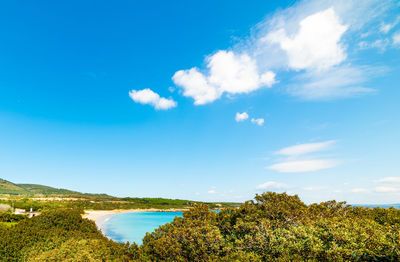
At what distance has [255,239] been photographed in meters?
8.34

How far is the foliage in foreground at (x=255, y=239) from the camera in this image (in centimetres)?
725

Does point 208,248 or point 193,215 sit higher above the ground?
point 193,215

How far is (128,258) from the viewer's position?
9258 millimetres

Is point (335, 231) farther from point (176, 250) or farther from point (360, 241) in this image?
point (176, 250)

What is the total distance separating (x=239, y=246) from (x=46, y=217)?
638 inches

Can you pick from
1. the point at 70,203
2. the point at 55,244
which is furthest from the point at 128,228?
the point at 70,203

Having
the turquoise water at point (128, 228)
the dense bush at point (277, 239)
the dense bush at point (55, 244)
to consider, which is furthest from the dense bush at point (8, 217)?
the dense bush at point (277, 239)

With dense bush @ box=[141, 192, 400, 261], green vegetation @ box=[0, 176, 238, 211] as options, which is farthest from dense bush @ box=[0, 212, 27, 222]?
dense bush @ box=[141, 192, 400, 261]

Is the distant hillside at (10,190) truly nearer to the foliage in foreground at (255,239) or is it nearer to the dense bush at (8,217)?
the dense bush at (8,217)

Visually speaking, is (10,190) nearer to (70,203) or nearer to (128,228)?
(70,203)

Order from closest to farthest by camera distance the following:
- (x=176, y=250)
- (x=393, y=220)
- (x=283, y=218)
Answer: (x=176, y=250), (x=283, y=218), (x=393, y=220)

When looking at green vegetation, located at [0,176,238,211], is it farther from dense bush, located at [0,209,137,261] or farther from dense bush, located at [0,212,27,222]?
dense bush, located at [0,212,27,222]

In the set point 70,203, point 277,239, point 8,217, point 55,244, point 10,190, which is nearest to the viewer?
point 277,239

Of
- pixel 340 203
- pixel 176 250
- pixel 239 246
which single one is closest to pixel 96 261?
pixel 176 250
